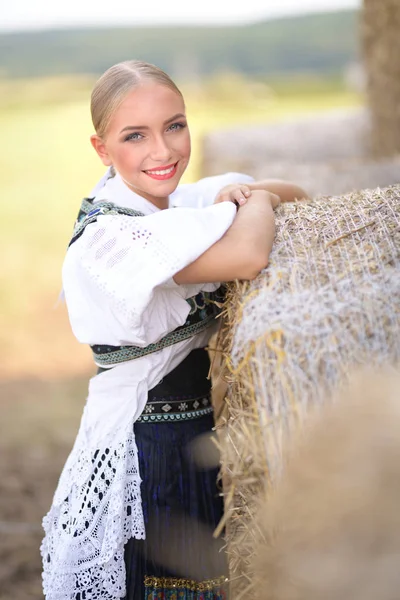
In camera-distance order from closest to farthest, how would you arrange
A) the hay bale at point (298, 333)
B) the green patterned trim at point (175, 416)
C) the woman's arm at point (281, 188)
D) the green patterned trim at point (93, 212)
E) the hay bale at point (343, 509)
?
1. the hay bale at point (343, 509)
2. the hay bale at point (298, 333)
3. the green patterned trim at point (93, 212)
4. the green patterned trim at point (175, 416)
5. the woman's arm at point (281, 188)

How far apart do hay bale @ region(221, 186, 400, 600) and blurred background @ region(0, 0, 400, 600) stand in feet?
5.19

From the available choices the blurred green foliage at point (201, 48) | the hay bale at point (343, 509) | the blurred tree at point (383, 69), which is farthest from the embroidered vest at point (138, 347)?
the blurred green foliage at point (201, 48)

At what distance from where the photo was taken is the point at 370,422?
103 centimetres

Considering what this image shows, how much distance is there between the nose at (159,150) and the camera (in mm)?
1691

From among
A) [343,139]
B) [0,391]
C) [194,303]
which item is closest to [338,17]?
[343,139]

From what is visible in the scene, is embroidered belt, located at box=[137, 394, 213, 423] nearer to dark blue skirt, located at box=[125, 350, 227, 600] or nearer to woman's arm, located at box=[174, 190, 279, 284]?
dark blue skirt, located at box=[125, 350, 227, 600]

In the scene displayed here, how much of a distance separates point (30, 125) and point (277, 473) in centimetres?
1055

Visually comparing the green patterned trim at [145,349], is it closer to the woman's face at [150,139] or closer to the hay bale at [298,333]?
the hay bale at [298,333]

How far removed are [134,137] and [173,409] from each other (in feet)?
2.01

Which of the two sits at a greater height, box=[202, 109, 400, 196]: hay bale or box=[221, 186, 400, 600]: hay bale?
box=[202, 109, 400, 196]: hay bale

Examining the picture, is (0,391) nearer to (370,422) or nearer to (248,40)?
(370,422)

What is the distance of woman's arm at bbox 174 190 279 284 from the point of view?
150cm

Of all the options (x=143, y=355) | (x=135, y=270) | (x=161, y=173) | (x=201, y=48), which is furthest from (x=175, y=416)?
(x=201, y=48)

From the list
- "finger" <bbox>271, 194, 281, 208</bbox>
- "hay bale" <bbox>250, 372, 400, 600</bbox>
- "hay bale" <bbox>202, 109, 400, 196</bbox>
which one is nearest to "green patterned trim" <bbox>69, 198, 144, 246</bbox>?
"finger" <bbox>271, 194, 281, 208</bbox>
